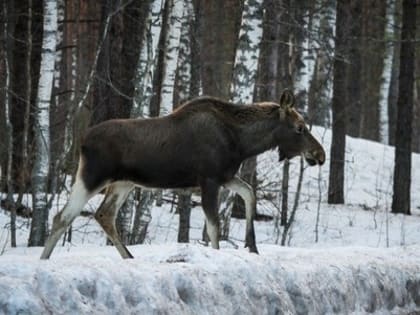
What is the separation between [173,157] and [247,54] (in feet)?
15.5

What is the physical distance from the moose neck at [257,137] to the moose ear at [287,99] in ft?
0.70

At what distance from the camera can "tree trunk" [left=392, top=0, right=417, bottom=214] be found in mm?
20562

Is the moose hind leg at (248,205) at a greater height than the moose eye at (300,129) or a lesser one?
lesser

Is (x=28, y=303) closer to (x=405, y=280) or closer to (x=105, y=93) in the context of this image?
(x=405, y=280)

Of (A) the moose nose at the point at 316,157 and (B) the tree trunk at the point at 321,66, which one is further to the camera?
(B) the tree trunk at the point at 321,66

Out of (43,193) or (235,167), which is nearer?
(235,167)

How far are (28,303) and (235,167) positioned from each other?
476 cm

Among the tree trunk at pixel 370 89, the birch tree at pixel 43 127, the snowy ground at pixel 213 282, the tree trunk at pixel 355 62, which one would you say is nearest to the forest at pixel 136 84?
the birch tree at pixel 43 127

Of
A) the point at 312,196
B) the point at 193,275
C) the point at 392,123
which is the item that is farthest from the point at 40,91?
the point at 392,123

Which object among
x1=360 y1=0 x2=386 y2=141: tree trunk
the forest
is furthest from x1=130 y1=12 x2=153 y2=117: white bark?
x1=360 y1=0 x2=386 y2=141: tree trunk

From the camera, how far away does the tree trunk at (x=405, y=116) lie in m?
20.6

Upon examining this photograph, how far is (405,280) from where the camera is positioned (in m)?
8.80

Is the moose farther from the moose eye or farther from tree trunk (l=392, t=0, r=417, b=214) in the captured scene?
tree trunk (l=392, t=0, r=417, b=214)

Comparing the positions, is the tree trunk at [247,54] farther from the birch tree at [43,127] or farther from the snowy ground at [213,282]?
the snowy ground at [213,282]
